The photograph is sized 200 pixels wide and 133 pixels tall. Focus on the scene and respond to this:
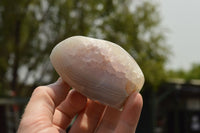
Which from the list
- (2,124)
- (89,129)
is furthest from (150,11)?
(89,129)

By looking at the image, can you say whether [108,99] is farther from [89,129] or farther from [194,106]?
[194,106]

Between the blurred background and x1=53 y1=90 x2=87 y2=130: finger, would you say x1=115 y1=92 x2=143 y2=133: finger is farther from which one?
the blurred background

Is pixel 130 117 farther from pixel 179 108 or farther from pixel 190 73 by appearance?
pixel 190 73

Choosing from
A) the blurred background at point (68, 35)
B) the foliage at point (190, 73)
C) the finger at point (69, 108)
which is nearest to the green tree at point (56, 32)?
the blurred background at point (68, 35)

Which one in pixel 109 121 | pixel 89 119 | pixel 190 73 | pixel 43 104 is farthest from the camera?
pixel 190 73

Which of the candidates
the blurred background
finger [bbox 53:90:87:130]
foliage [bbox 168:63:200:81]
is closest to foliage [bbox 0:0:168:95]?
the blurred background

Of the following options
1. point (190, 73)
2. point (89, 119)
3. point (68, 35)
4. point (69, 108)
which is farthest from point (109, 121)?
point (190, 73)

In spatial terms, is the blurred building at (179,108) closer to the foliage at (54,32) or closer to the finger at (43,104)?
the foliage at (54,32)
